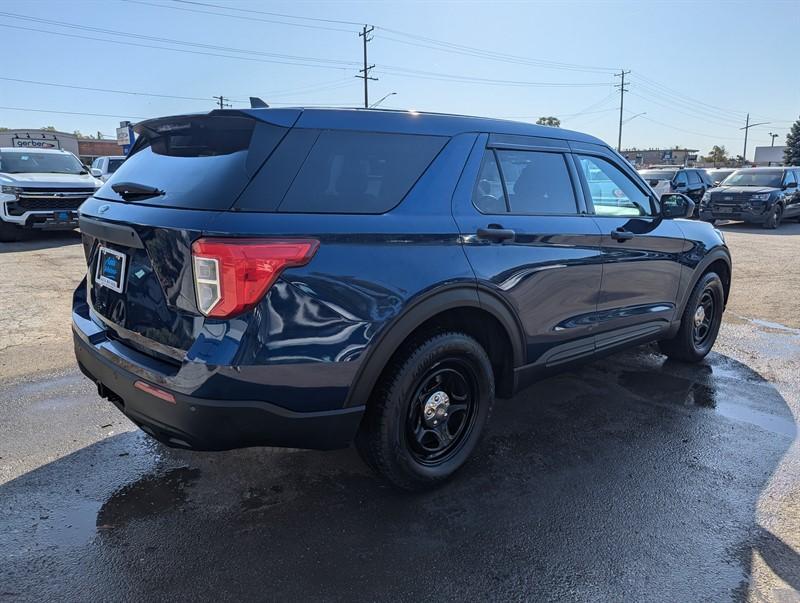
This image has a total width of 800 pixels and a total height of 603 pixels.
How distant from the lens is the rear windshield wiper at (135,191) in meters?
2.65

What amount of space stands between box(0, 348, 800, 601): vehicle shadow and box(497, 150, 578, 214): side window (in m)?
1.49

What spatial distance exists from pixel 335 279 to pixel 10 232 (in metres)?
12.0

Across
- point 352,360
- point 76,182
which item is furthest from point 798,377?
point 76,182

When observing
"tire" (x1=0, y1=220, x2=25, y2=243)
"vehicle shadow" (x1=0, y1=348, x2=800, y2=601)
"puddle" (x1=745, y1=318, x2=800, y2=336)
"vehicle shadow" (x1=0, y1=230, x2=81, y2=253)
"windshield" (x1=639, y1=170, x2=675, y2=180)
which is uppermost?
"windshield" (x1=639, y1=170, x2=675, y2=180)

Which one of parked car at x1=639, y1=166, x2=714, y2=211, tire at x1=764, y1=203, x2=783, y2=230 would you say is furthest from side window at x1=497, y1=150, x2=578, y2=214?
parked car at x1=639, y1=166, x2=714, y2=211

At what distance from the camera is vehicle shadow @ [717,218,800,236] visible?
16.3m

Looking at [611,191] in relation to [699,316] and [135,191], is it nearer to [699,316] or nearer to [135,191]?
[699,316]

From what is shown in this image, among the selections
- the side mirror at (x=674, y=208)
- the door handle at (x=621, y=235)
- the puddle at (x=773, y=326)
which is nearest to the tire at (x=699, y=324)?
the side mirror at (x=674, y=208)

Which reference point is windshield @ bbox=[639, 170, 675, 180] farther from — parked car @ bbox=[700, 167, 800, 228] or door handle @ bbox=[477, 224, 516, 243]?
door handle @ bbox=[477, 224, 516, 243]

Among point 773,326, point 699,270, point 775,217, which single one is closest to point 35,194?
point 699,270

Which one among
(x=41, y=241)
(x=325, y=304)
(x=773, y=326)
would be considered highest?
(x=325, y=304)

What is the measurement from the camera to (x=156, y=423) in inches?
96.7

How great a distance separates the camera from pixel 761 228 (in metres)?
17.5

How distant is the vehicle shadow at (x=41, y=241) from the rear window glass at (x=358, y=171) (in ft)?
35.3
